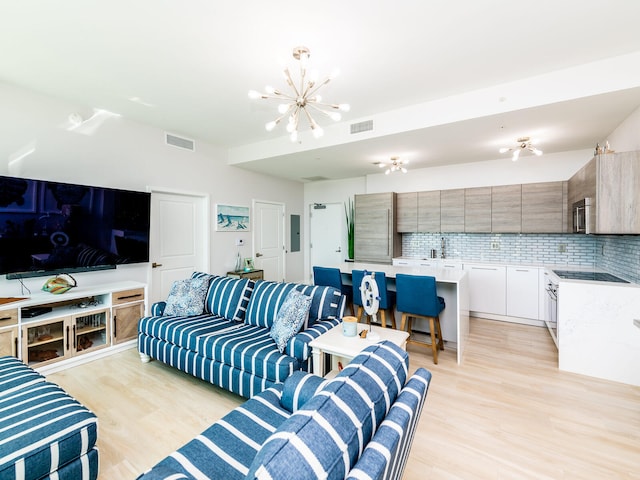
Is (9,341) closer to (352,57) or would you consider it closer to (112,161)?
(112,161)

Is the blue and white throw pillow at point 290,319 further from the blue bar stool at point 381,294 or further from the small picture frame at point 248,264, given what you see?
the small picture frame at point 248,264

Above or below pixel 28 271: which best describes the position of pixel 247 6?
above

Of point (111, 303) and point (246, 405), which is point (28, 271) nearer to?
point (111, 303)

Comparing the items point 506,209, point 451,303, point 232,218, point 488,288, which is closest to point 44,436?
point 451,303

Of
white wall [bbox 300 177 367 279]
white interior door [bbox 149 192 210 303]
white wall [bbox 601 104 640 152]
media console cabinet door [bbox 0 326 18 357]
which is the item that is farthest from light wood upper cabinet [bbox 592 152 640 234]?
media console cabinet door [bbox 0 326 18 357]

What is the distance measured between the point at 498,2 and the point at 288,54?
1.52m

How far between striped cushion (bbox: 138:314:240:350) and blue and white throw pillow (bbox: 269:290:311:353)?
2.09 ft

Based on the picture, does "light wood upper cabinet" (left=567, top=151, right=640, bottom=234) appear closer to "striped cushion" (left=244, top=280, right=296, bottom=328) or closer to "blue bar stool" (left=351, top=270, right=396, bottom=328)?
"blue bar stool" (left=351, top=270, right=396, bottom=328)

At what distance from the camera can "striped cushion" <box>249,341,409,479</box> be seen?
2.41 feet

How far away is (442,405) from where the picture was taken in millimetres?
2432

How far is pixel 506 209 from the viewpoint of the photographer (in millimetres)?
4738

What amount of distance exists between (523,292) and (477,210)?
1.42 meters

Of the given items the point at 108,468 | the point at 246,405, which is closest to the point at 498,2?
the point at 246,405

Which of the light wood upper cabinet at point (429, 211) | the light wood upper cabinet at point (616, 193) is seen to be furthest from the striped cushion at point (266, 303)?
the light wood upper cabinet at point (429, 211)
